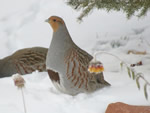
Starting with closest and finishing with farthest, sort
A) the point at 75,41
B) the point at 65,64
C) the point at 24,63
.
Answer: the point at 65,64, the point at 24,63, the point at 75,41

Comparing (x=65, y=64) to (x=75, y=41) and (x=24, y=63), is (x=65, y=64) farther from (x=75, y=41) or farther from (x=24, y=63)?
(x=75, y=41)

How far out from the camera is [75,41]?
4.59 m

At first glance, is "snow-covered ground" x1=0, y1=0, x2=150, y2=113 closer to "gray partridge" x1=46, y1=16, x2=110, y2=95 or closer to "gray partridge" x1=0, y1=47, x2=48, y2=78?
"gray partridge" x1=46, y1=16, x2=110, y2=95

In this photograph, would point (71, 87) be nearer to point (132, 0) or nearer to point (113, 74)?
point (113, 74)

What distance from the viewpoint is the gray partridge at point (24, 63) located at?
3543mm

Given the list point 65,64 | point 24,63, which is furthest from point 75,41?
point 65,64

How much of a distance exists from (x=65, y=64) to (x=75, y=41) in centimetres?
221

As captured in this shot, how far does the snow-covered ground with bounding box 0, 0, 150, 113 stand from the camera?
2.39 meters

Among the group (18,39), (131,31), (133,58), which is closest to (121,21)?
(131,31)

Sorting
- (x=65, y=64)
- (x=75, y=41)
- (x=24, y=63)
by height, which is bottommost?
(x=65, y=64)

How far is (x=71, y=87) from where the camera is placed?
2467 mm

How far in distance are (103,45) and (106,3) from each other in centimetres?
159

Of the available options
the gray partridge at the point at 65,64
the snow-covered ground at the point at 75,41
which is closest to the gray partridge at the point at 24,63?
the snow-covered ground at the point at 75,41

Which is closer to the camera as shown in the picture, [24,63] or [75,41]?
[24,63]
